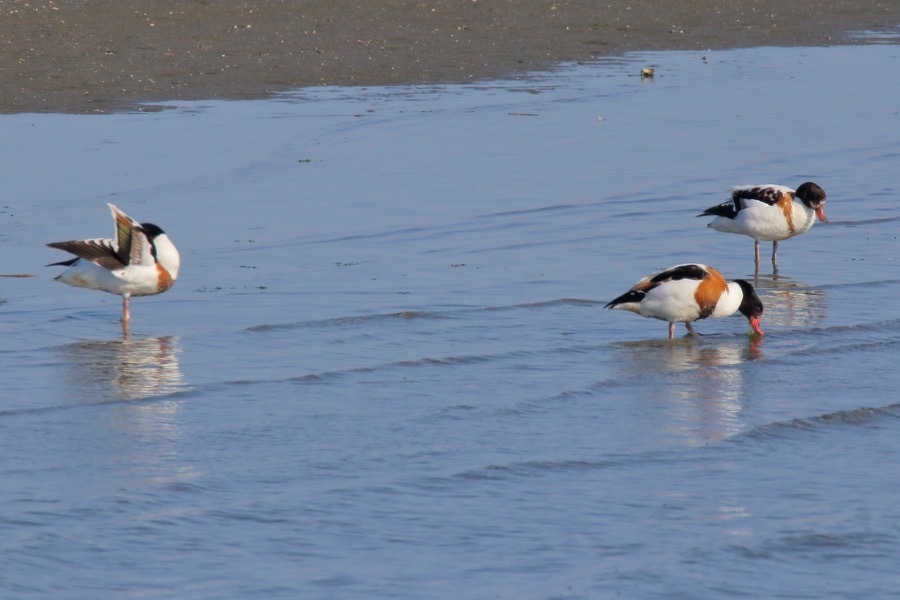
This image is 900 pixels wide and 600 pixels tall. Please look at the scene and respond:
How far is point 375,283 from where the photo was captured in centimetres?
1202

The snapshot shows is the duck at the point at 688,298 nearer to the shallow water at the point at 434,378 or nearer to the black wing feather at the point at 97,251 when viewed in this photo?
the shallow water at the point at 434,378

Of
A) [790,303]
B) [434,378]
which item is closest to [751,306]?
[790,303]

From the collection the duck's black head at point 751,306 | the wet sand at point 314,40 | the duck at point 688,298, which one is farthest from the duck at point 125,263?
the wet sand at point 314,40

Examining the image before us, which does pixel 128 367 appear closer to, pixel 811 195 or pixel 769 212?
pixel 769 212

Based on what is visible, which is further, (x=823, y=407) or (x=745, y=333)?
(x=745, y=333)

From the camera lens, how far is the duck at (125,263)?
426 inches

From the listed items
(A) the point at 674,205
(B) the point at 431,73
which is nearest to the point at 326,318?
(A) the point at 674,205

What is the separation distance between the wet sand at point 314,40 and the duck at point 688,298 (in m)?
11.3

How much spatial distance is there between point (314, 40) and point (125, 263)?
1518 centimetres

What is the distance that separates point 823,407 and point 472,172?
344 inches

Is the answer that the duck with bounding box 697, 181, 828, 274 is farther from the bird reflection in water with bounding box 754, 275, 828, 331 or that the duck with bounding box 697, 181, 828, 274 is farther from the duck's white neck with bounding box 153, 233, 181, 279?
the duck's white neck with bounding box 153, 233, 181, 279

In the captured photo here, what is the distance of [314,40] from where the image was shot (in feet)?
83.7

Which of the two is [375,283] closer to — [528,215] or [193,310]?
[193,310]

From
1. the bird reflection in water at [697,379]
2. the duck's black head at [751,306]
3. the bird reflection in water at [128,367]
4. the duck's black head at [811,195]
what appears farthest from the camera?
the duck's black head at [811,195]
